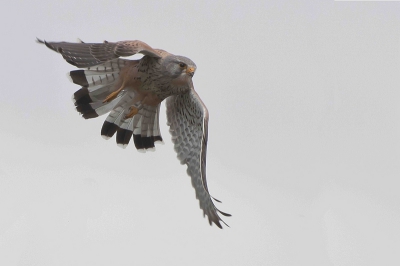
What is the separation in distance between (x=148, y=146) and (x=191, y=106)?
103 cm

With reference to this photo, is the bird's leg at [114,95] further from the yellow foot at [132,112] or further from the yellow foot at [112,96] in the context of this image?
the yellow foot at [132,112]

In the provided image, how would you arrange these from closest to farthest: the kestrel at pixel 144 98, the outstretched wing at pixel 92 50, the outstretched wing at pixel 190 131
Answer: the outstretched wing at pixel 92 50
the kestrel at pixel 144 98
the outstretched wing at pixel 190 131

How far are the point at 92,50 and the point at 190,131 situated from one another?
7.34ft

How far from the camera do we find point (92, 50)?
A: 11.3m

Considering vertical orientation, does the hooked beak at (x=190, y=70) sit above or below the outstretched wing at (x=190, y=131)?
above

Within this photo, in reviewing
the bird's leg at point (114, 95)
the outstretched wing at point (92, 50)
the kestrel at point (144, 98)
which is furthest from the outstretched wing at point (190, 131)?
the outstretched wing at point (92, 50)

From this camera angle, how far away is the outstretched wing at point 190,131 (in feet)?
40.1

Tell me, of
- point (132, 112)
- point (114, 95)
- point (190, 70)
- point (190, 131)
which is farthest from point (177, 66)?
point (190, 131)

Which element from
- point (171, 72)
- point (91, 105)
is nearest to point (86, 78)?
point (91, 105)

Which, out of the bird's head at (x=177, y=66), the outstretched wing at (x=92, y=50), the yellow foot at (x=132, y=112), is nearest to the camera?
the outstretched wing at (x=92, y=50)

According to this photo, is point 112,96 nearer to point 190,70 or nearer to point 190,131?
point 190,70

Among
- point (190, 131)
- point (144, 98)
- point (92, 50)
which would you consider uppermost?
point (92, 50)

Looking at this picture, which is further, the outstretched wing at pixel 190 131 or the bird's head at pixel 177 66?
the outstretched wing at pixel 190 131

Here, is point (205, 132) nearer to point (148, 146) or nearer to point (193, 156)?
point (193, 156)
